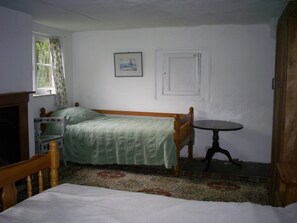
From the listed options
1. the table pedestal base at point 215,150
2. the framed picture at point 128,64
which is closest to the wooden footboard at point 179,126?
the table pedestal base at point 215,150

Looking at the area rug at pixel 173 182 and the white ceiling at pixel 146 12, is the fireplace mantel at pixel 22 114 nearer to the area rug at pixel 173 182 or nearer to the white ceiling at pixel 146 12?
the area rug at pixel 173 182

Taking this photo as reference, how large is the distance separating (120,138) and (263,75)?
237 cm

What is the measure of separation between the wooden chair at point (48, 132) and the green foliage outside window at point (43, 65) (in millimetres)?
716

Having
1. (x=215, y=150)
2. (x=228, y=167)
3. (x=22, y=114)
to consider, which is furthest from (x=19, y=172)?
(x=228, y=167)

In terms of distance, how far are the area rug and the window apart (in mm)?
1387

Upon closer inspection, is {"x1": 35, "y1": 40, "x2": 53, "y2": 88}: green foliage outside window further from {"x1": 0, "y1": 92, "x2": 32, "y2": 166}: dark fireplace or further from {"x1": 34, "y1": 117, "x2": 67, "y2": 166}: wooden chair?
{"x1": 0, "y1": 92, "x2": 32, "y2": 166}: dark fireplace

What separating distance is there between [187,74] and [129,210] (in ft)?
11.9

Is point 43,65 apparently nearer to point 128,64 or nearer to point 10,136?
point 128,64

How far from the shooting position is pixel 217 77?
4863 mm

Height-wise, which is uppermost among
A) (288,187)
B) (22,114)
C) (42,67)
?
(42,67)

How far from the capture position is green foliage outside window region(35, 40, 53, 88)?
4824 mm

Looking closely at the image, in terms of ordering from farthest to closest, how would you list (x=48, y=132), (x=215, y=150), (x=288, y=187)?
(x=48, y=132), (x=215, y=150), (x=288, y=187)

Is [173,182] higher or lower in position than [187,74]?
lower

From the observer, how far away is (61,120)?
4.49m
